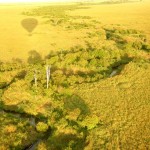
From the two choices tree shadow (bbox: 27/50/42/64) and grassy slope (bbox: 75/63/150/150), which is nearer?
grassy slope (bbox: 75/63/150/150)

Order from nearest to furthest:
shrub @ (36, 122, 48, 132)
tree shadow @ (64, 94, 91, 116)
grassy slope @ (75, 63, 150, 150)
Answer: grassy slope @ (75, 63, 150, 150) < shrub @ (36, 122, 48, 132) < tree shadow @ (64, 94, 91, 116)

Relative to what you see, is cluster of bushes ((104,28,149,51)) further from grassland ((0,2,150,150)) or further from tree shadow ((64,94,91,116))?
tree shadow ((64,94,91,116))

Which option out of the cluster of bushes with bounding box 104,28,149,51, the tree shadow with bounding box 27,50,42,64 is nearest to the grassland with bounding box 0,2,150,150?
the tree shadow with bounding box 27,50,42,64

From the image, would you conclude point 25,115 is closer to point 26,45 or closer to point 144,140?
point 144,140

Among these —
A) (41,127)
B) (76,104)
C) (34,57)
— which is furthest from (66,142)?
(34,57)

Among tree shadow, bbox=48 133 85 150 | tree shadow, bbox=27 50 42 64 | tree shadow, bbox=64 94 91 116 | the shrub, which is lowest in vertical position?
tree shadow, bbox=48 133 85 150

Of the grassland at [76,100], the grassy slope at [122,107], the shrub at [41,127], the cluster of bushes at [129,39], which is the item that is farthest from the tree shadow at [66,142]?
the cluster of bushes at [129,39]

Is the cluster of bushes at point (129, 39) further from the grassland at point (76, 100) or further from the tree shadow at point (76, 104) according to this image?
the tree shadow at point (76, 104)

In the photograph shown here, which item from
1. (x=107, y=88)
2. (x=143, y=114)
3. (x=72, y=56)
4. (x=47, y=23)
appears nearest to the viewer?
(x=143, y=114)

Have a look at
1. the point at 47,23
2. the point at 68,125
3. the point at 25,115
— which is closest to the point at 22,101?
the point at 25,115
